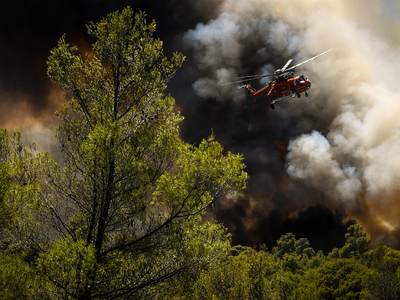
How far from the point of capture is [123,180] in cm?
721

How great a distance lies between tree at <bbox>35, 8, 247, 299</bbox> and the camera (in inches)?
281

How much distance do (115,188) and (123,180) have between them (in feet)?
1.05

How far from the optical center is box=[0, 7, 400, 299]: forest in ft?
22.5

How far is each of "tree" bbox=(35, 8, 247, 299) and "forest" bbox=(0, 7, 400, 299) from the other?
27 mm

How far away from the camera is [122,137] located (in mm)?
7598

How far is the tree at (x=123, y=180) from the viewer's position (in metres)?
7.14

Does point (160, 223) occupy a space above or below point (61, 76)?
below

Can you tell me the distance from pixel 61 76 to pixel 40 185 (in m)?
3.04

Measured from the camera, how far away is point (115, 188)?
7297mm

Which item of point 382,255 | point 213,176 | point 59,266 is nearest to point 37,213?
point 59,266

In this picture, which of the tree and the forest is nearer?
the forest

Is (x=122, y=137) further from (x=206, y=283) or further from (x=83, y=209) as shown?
(x=206, y=283)

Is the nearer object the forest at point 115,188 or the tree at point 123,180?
the forest at point 115,188

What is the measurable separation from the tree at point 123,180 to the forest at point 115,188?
0.03 metres
